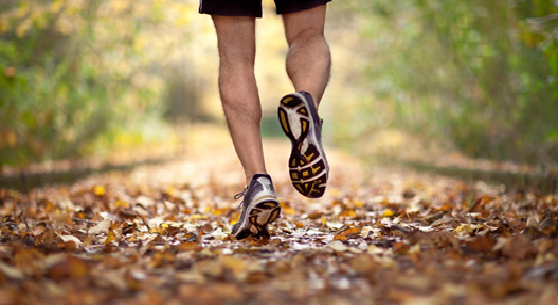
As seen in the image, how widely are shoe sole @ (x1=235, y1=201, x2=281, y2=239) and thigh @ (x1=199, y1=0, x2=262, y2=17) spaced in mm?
767

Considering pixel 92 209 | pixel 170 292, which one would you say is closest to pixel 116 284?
pixel 170 292

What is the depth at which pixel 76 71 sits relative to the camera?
750 cm

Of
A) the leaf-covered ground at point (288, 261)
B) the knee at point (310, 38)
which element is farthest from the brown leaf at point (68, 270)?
the knee at point (310, 38)

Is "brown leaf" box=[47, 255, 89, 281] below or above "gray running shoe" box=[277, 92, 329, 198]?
below

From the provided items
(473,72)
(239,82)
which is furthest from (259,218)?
(473,72)

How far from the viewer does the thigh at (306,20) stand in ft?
8.26

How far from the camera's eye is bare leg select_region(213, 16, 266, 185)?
2.44 metres

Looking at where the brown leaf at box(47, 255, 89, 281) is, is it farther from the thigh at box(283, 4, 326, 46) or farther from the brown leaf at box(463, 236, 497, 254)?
the thigh at box(283, 4, 326, 46)

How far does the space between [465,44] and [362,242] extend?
5201 mm

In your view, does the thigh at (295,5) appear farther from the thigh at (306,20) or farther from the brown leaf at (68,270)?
the brown leaf at (68,270)

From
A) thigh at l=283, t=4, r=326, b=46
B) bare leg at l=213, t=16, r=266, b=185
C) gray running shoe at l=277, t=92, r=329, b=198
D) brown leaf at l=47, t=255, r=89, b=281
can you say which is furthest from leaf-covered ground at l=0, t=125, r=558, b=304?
thigh at l=283, t=4, r=326, b=46

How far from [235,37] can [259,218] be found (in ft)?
2.47

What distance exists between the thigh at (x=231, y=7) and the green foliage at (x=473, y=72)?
1.84 meters

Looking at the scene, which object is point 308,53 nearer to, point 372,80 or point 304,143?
point 304,143
